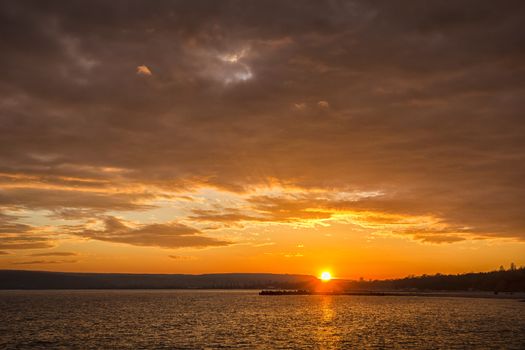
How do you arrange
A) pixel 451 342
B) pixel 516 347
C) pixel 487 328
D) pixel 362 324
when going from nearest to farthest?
pixel 516 347
pixel 451 342
pixel 487 328
pixel 362 324

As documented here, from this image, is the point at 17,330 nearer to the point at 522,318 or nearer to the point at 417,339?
the point at 417,339

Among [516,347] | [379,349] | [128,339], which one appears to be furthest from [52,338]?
[516,347]

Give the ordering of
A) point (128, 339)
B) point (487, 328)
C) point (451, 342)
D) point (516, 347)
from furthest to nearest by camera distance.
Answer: point (487, 328)
point (128, 339)
point (451, 342)
point (516, 347)

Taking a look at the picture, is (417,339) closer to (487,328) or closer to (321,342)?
(321,342)

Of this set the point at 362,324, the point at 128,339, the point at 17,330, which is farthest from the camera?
the point at 362,324

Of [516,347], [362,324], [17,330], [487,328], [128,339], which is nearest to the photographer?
[516,347]

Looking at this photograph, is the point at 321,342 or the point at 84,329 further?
the point at 84,329

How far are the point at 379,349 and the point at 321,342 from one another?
37.6 feet

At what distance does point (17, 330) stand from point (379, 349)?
71910 mm

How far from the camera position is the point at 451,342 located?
74312mm

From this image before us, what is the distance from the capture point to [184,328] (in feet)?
330

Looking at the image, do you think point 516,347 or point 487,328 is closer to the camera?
point 516,347

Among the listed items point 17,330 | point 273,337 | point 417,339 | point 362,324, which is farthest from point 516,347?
point 17,330

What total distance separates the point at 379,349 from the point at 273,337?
2120cm
